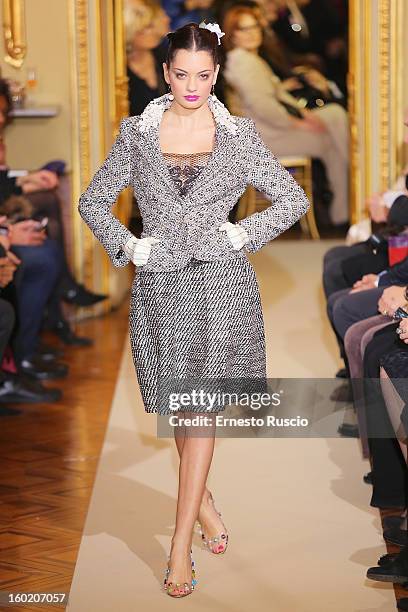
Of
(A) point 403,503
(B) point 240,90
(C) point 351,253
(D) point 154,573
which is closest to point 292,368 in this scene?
(C) point 351,253

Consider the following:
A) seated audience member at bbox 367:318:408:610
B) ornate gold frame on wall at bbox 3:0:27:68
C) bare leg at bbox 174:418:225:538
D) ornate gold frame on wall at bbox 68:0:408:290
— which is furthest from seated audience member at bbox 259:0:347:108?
bare leg at bbox 174:418:225:538

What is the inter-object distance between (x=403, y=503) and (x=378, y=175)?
451cm

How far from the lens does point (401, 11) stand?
799 centimetres

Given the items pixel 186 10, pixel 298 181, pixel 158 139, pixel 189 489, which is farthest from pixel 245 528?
pixel 186 10

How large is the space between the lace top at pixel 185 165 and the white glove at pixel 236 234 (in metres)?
0.16

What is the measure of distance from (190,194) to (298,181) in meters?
7.79

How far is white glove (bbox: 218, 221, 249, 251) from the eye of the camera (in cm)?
344

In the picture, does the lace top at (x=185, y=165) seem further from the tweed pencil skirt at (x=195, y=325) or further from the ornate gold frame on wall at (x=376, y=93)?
the ornate gold frame on wall at (x=376, y=93)

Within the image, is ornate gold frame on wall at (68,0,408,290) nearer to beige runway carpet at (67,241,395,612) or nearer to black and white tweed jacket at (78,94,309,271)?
beige runway carpet at (67,241,395,612)

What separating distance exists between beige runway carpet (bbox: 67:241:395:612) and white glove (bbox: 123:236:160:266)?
95 centimetres

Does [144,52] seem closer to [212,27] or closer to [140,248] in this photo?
[212,27]

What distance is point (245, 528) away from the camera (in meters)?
4.10

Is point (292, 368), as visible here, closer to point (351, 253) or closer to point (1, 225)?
point (351, 253)

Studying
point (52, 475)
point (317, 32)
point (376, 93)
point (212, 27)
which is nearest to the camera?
point (212, 27)
